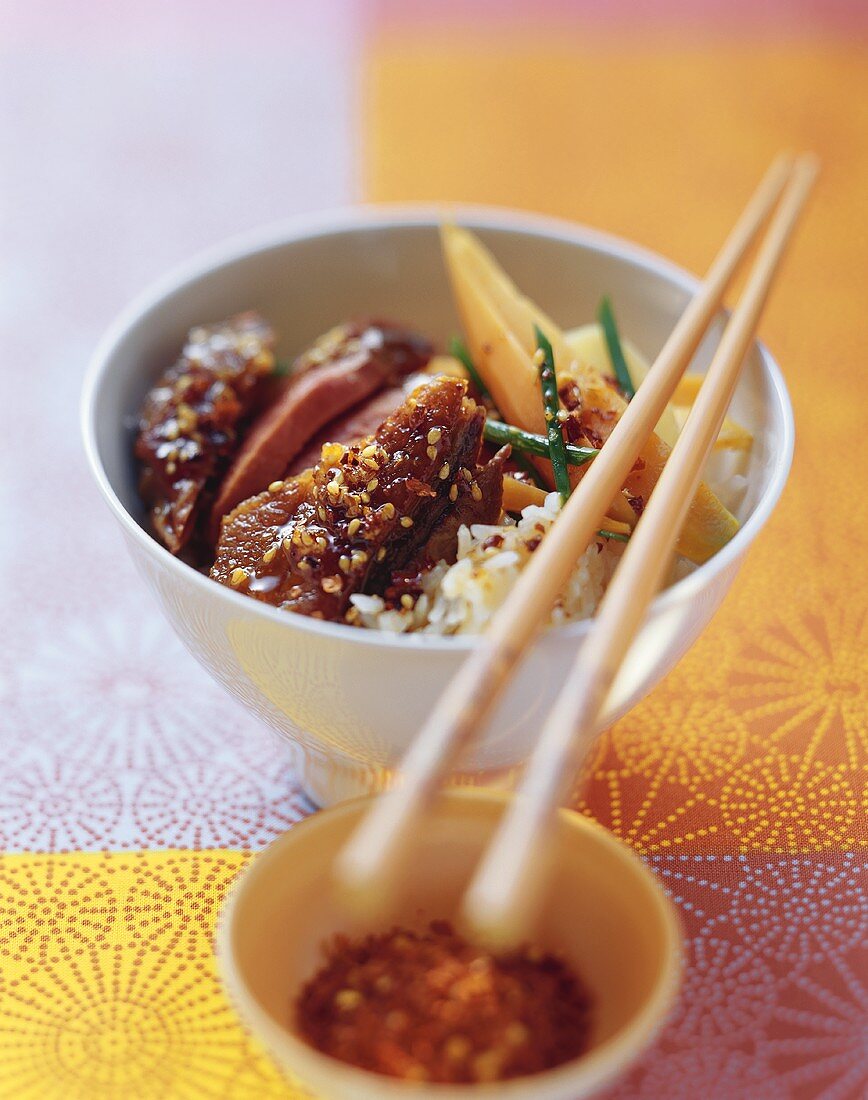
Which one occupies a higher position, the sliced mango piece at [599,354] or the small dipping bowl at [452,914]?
the sliced mango piece at [599,354]

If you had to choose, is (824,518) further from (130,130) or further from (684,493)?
(130,130)

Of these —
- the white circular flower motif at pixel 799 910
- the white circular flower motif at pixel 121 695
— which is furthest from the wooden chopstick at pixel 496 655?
the white circular flower motif at pixel 121 695

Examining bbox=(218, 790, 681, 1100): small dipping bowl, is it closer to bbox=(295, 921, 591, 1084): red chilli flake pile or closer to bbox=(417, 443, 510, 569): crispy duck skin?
bbox=(295, 921, 591, 1084): red chilli flake pile

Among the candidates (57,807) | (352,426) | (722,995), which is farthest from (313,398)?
(722,995)

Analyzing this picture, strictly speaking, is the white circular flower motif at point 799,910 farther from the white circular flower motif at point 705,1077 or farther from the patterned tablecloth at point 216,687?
the white circular flower motif at point 705,1077

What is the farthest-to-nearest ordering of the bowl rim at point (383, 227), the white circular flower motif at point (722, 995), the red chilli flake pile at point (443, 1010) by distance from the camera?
1. the white circular flower motif at point (722, 995)
2. the bowl rim at point (383, 227)
3. the red chilli flake pile at point (443, 1010)

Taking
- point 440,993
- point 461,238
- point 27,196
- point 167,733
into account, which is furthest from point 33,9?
point 440,993

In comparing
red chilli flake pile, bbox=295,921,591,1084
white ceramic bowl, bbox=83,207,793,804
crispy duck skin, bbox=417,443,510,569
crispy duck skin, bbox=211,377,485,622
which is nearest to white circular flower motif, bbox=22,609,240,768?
white ceramic bowl, bbox=83,207,793,804
